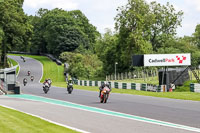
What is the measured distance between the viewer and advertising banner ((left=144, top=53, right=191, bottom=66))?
41.8 meters

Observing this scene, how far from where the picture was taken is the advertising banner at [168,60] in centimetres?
4175

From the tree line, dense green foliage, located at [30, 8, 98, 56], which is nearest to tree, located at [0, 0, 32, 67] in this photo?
the tree line

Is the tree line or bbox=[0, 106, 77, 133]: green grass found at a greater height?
the tree line

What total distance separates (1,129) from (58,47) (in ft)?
330

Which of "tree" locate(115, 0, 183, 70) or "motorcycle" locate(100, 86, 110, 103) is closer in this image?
"motorcycle" locate(100, 86, 110, 103)

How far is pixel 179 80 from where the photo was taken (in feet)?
137

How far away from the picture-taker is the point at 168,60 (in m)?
41.9

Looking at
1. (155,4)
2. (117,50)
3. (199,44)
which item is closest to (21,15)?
(117,50)

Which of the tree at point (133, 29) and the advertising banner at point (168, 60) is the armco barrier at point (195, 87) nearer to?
the advertising banner at point (168, 60)

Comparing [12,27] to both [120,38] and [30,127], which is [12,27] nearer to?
[120,38]

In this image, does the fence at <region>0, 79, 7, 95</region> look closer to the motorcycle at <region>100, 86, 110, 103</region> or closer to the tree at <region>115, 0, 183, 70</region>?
the motorcycle at <region>100, 86, 110, 103</region>

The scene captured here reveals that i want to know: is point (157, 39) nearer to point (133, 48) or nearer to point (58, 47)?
point (133, 48)

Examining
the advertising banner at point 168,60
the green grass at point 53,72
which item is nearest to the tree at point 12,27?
the green grass at point 53,72

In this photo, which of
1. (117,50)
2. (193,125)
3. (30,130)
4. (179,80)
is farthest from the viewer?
(117,50)
